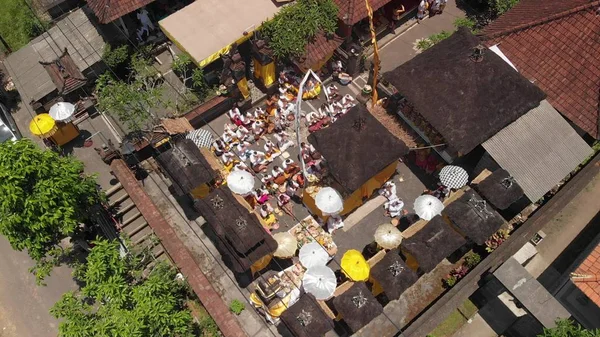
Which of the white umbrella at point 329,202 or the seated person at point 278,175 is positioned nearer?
the white umbrella at point 329,202

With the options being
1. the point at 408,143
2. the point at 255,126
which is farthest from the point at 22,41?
the point at 408,143

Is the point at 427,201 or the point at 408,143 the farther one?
the point at 408,143

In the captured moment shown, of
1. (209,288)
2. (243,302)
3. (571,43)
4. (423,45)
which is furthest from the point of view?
(423,45)

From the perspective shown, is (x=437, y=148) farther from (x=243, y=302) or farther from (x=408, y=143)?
(x=243, y=302)

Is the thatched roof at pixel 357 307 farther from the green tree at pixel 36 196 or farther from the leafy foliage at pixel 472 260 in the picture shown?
the green tree at pixel 36 196

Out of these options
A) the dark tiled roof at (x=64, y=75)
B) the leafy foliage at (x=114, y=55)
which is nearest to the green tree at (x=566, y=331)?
the leafy foliage at (x=114, y=55)
